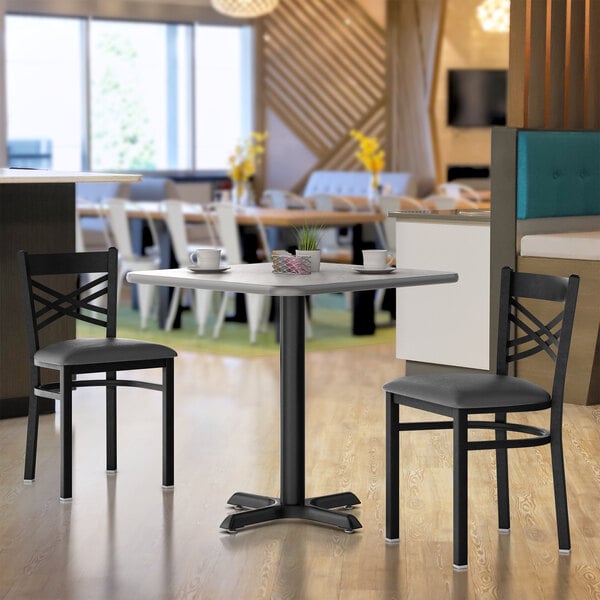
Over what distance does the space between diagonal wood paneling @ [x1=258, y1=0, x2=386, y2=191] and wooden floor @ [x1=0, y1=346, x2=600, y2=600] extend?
708 centimetres

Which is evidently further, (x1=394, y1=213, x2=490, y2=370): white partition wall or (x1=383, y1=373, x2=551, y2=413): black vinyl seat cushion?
(x1=394, y1=213, x2=490, y2=370): white partition wall

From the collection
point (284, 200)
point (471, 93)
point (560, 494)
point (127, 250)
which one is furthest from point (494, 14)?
point (560, 494)

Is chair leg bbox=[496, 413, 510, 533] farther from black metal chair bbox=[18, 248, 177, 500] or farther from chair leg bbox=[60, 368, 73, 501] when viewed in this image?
chair leg bbox=[60, 368, 73, 501]

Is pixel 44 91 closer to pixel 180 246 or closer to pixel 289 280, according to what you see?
pixel 180 246

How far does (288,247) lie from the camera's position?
6.99 m

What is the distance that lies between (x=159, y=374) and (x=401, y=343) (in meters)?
1.09

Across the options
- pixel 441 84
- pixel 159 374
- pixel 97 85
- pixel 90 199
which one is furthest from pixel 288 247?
pixel 441 84

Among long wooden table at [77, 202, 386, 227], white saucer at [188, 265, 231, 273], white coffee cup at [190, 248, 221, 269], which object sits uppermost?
long wooden table at [77, 202, 386, 227]

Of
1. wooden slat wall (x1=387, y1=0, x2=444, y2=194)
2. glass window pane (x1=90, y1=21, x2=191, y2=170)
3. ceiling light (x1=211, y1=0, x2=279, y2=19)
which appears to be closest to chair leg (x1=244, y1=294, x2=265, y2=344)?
ceiling light (x1=211, y1=0, x2=279, y2=19)

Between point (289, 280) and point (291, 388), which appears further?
point (291, 388)

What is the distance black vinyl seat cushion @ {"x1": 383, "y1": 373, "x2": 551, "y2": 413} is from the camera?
9.34ft

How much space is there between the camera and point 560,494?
3.01 m

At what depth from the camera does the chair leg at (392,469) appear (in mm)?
3016

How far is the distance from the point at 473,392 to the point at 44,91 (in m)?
8.25
